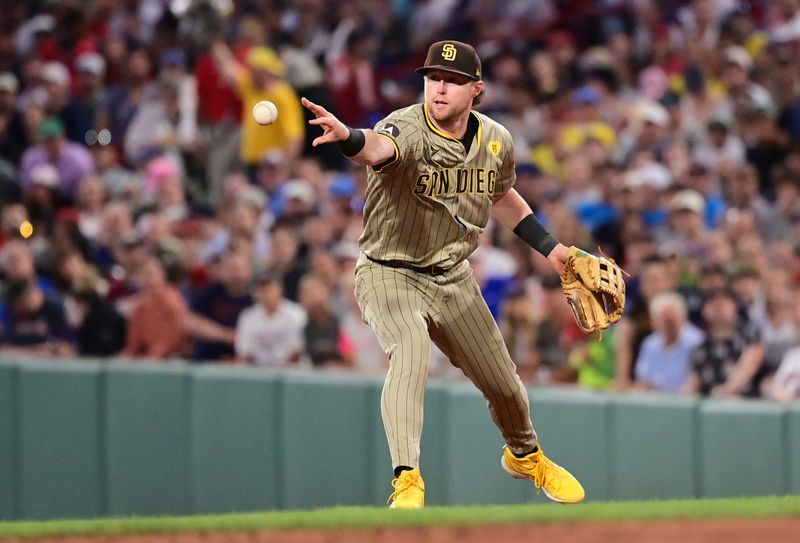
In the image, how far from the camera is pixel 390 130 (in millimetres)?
6176

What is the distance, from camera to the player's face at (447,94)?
637cm

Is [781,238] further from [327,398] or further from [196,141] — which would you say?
[196,141]

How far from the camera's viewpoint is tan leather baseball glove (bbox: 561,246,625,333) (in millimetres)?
6719

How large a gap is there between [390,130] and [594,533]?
174 cm

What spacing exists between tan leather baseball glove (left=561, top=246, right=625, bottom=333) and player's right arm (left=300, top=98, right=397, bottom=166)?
1082 mm

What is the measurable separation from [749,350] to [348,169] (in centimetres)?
546

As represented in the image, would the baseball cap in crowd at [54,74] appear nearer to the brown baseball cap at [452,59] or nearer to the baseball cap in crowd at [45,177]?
the baseball cap in crowd at [45,177]

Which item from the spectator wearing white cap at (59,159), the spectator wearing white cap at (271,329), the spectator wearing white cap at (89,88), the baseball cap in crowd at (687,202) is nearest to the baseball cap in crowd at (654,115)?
the baseball cap in crowd at (687,202)

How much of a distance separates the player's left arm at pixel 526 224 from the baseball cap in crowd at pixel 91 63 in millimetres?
9193

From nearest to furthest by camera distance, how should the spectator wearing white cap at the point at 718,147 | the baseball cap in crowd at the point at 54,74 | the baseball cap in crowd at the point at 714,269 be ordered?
the baseball cap in crowd at the point at 714,269 < the spectator wearing white cap at the point at 718,147 < the baseball cap in crowd at the point at 54,74

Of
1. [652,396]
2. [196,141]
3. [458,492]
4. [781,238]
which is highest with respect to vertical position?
[196,141]

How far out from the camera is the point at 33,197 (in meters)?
13.6

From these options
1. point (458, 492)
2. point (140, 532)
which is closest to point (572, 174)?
point (458, 492)

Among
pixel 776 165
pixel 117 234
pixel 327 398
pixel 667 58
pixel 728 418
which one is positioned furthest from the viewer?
pixel 667 58
